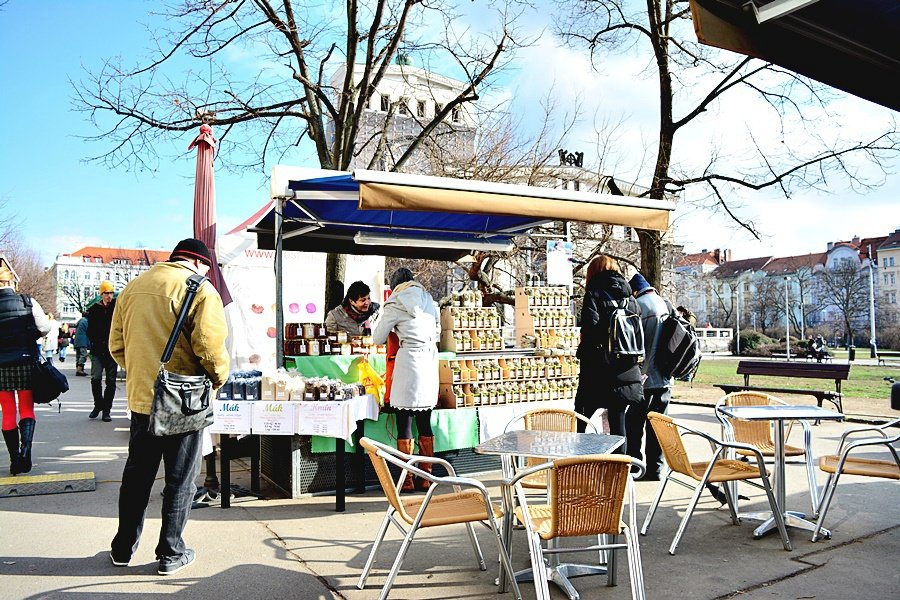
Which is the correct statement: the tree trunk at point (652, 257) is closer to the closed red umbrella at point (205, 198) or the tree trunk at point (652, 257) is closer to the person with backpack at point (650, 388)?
the person with backpack at point (650, 388)

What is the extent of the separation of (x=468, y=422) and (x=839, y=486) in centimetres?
361

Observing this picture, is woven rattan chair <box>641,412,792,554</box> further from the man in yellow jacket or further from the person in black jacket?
the man in yellow jacket

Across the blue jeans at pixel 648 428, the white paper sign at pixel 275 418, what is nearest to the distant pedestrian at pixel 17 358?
the white paper sign at pixel 275 418

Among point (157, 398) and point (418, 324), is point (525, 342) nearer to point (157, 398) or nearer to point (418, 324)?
point (418, 324)

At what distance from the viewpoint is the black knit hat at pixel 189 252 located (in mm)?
4434

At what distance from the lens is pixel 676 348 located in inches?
254

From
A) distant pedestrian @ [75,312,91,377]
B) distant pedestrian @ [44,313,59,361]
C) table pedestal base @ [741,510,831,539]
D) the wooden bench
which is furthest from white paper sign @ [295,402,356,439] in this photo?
distant pedestrian @ [75,312,91,377]

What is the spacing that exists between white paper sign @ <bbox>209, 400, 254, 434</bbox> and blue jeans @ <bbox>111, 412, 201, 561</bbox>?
4.30 feet

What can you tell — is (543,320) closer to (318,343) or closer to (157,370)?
(318,343)

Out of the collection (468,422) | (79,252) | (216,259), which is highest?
(79,252)

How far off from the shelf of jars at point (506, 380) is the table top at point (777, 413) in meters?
2.43

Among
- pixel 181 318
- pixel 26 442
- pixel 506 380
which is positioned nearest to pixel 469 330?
pixel 506 380

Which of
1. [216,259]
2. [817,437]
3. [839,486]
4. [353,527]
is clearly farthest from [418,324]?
[817,437]

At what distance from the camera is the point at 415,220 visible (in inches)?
349
